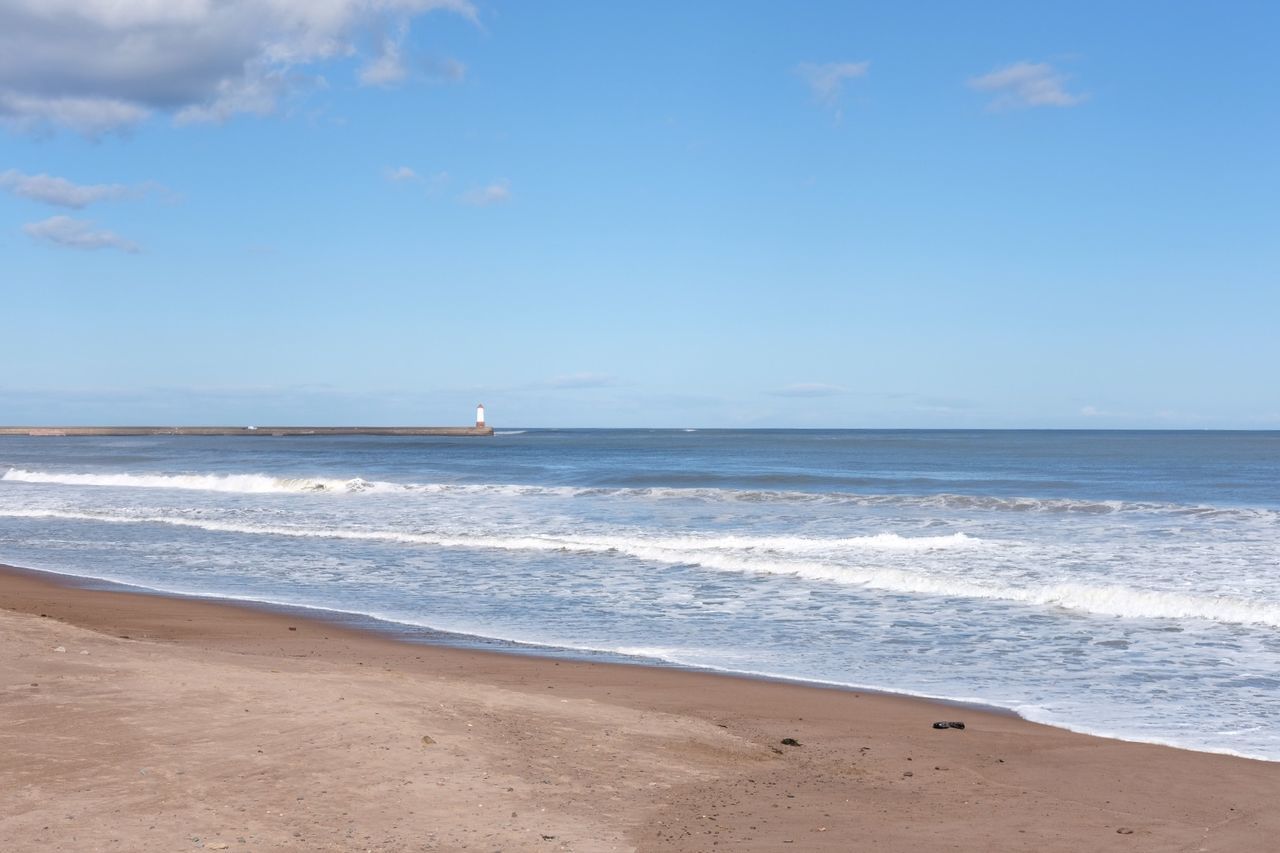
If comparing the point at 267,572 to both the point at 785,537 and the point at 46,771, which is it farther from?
the point at 46,771

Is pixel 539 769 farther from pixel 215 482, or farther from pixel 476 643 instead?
pixel 215 482

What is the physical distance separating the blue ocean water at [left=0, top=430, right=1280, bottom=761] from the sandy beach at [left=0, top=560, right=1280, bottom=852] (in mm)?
1512

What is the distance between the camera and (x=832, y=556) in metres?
19.5

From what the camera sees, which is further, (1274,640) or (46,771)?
(1274,640)

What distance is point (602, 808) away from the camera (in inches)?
229

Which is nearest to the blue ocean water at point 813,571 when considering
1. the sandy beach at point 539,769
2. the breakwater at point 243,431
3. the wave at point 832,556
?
the wave at point 832,556

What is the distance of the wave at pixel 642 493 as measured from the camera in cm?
2880

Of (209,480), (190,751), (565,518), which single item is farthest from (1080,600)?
(209,480)

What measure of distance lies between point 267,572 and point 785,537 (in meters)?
10.3

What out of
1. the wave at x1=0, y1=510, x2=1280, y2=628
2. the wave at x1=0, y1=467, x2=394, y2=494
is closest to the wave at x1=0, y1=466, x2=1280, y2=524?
the wave at x1=0, y1=467, x2=394, y2=494

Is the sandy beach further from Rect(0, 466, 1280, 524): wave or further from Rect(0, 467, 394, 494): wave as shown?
Rect(0, 467, 394, 494): wave

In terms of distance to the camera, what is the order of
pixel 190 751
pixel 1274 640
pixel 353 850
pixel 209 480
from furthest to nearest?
pixel 209 480
pixel 1274 640
pixel 190 751
pixel 353 850

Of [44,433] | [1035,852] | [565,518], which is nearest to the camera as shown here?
[1035,852]

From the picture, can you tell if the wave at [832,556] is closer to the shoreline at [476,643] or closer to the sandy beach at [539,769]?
the shoreline at [476,643]
